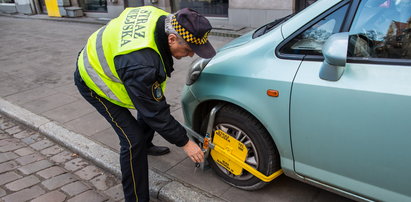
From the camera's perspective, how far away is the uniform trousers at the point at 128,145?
8.08 feet

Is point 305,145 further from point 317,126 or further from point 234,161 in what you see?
point 234,161

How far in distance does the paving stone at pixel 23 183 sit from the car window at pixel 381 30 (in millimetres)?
2821

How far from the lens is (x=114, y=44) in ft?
6.95

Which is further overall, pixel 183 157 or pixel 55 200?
pixel 183 157

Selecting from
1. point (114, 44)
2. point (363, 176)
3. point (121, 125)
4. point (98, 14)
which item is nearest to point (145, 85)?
point (114, 44)

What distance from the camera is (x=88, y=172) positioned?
10.6 feet

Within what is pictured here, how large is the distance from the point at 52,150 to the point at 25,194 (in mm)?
789

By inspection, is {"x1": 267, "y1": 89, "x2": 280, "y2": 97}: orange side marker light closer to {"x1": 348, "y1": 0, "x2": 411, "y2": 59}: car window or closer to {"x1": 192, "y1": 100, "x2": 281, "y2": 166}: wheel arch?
{"x1": 192, "y1": 100, "x2": 281, "y2": 166}: wheel arch

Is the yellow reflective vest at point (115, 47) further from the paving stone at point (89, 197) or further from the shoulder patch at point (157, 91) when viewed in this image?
the paving stone at point (89, 197)

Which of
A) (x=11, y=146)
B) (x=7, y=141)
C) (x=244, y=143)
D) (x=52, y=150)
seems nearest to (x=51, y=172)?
(x=52, y=150)

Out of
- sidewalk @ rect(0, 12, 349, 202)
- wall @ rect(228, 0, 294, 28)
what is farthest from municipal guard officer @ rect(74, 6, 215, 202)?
wall @ rect(228, 0, 294, 28)

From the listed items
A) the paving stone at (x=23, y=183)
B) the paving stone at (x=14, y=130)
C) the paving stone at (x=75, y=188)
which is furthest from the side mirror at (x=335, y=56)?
the paving stone at (x=14, y=130)

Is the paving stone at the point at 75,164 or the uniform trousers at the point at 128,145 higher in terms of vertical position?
→ the uniform trousers at the point at 128,145

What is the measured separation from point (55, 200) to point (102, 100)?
102 cm
